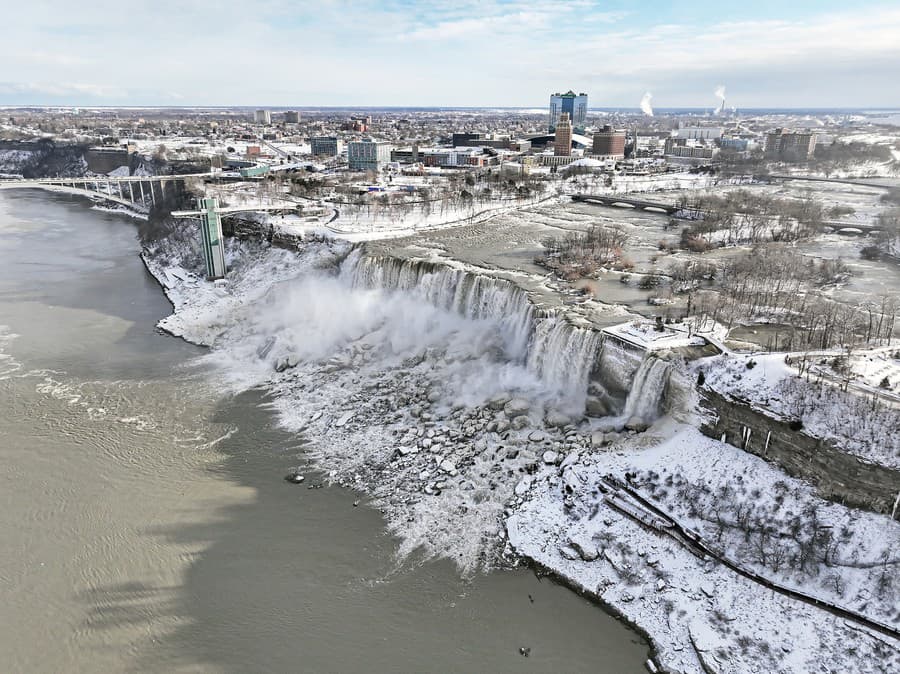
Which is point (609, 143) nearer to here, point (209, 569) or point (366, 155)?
point (366, 155)

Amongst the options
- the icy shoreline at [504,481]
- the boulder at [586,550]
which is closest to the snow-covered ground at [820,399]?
the icy shoreline at [504,481]

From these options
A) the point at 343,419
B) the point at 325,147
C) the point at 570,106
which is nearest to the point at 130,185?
the point at 325,147

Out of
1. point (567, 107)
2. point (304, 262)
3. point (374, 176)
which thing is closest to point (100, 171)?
point (374, 176)

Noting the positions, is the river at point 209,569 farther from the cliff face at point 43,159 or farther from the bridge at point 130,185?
the cliff face at point 43,159

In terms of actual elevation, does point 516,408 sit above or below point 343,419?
above

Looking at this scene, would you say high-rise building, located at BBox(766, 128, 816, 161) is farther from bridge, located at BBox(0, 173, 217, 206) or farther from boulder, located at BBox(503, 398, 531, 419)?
boulder, located at BBox(503, 398, 531, 419)

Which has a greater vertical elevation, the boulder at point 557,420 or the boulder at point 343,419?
the boulder at point 557,420
